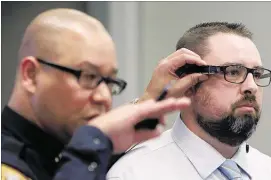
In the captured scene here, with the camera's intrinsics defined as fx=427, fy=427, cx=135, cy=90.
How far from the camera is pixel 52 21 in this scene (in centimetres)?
74

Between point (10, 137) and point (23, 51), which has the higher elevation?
point (23, 51)

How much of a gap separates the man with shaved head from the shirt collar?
0.54m

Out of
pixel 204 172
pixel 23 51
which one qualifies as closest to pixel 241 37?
pixel 204 172

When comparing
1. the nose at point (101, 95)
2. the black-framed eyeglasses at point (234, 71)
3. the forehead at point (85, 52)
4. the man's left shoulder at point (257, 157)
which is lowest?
the man's left shoulder at point (257, 157)

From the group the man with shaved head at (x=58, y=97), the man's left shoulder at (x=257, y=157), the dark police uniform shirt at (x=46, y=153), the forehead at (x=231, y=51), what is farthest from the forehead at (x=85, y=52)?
the man's left shoulder at (x=257, y=157)

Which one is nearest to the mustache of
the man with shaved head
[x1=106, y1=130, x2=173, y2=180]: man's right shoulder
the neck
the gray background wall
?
the neck

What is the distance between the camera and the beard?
4.01 feet

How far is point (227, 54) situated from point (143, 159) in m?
0.39

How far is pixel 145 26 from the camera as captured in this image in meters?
1.74

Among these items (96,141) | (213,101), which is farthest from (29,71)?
(213,101)

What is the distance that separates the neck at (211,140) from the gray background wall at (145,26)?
14.4 inches

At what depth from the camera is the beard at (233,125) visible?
48.1 inches

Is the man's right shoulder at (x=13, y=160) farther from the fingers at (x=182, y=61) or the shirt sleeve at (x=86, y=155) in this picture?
the fingers at (x=182, y=61)

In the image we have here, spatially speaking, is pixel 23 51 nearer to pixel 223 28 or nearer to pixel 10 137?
pixel 10 137
